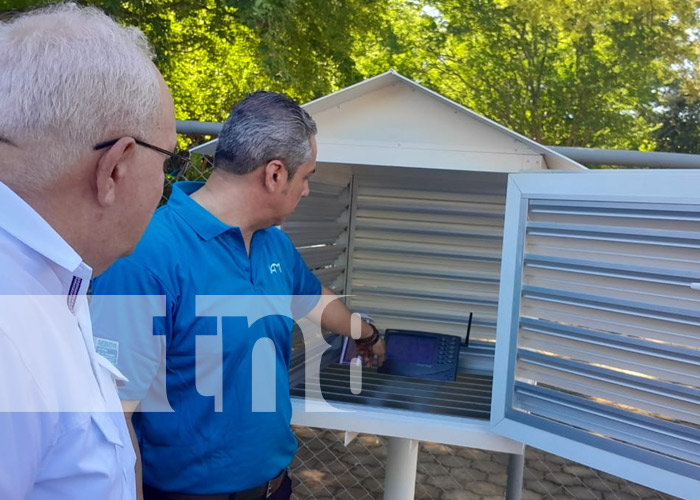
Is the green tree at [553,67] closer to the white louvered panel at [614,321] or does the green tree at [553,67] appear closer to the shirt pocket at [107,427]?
the white louvered panel at [614,321]

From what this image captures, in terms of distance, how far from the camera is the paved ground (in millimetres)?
4902

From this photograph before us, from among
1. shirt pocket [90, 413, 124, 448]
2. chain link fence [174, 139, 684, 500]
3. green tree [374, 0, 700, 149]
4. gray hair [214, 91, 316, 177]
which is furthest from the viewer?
green tree [374, 0, 700, 149]

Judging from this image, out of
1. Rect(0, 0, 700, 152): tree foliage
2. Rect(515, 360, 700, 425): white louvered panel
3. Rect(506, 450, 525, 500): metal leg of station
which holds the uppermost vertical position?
Rect(0, 0, 700, 152): tree foliage

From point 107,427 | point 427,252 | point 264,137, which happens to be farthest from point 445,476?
point 107,427

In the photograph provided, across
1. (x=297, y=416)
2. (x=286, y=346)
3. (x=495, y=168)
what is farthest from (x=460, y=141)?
(x=297, y=416)

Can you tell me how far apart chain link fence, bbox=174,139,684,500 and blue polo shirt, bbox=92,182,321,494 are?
3099 millimetres

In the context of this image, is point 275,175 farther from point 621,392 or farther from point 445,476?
point 445,476

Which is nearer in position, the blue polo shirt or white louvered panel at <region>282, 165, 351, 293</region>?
the blue polo shirt

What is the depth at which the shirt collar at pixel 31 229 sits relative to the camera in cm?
82

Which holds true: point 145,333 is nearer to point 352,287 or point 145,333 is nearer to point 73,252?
point 73,252

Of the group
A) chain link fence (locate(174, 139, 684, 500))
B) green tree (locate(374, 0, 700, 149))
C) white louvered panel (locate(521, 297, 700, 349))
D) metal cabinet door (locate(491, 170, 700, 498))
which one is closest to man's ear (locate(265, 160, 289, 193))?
metal cabinet door (locate(491, 170, 700, 498))

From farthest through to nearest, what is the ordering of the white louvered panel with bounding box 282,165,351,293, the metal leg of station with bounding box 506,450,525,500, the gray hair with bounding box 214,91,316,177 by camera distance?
the metal leg of station with bounding box 506,450,525,500, the white louvered panel with bounding box 282,165,351,293, the gray hair with bounding box 214,91,316,177

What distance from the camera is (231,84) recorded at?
1162cm

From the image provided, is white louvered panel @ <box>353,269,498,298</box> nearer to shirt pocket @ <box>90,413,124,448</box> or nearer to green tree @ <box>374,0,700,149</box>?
shirt pocket @ <box>90,413,124,448</box>
